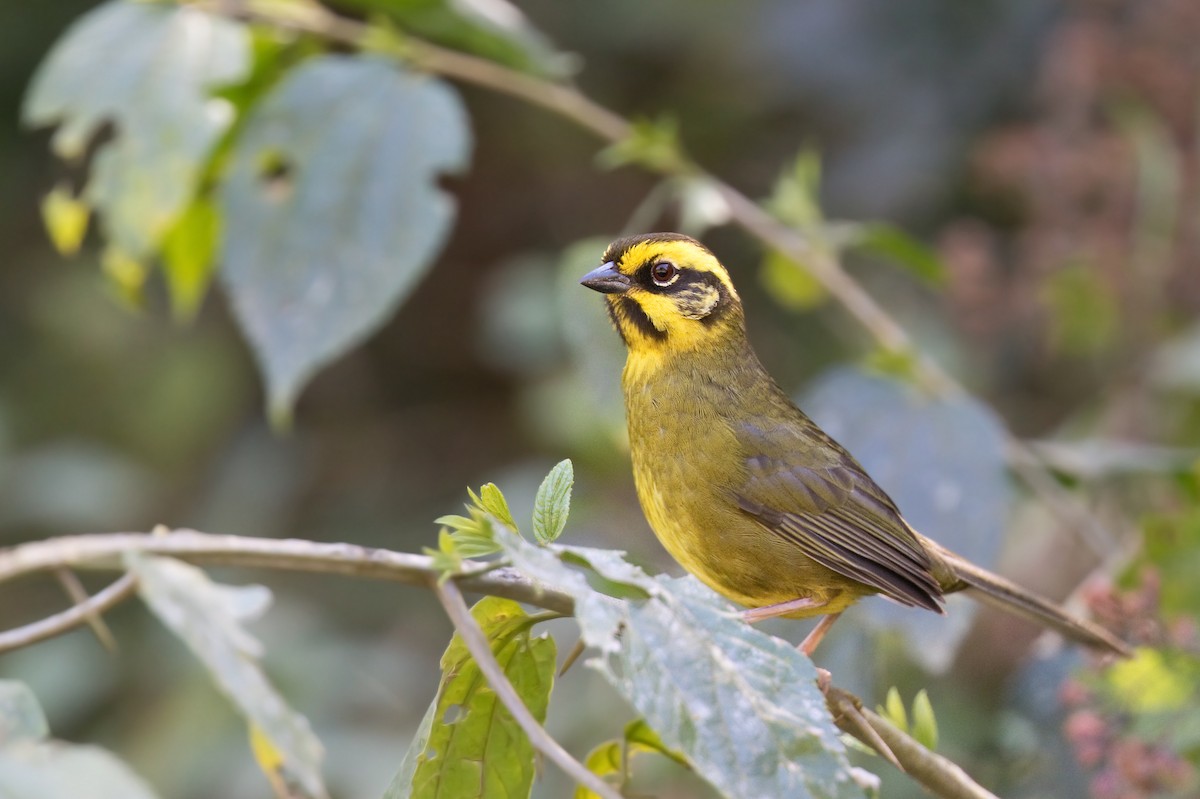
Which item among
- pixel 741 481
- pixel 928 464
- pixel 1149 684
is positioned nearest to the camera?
pixel 1149 684

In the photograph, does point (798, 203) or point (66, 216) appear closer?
point (66, 216)

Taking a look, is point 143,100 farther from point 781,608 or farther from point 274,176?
point 781,608

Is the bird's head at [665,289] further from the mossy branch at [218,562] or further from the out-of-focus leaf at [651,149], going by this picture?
the mossy branch at [218,562]

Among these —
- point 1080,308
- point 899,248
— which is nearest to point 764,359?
point 1080,308

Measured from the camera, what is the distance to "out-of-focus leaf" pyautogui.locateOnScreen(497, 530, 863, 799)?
5.57ft

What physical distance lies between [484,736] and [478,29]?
247 cm

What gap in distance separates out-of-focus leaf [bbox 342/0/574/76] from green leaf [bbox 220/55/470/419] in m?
0.21

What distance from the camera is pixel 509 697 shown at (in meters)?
1.62

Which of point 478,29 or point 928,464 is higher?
point 478,29

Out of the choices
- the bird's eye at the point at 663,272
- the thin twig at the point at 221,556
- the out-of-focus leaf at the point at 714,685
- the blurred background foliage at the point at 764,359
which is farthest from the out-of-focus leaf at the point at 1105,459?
the thin twig at the point at 221,556

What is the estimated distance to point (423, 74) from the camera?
4.03 metres

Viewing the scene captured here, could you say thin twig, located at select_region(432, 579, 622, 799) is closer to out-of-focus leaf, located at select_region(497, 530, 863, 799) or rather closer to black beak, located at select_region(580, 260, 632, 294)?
out-of-focus leaf, located at select_region(497, 530, 863, 799)

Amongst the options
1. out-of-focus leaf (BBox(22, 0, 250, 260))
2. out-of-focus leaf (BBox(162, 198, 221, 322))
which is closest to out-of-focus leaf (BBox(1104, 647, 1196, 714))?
out-of-focus leaf (BBox(22, 0, 250, 260))

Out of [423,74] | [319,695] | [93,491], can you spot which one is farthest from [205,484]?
[423,74]
